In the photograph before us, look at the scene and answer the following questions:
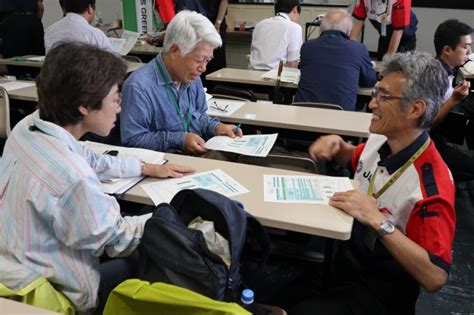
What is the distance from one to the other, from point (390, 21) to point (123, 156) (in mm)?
3360

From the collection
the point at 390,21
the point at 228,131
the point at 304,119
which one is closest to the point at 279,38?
the point at 390,21

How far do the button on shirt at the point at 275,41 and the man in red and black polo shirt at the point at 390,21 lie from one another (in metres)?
0.58

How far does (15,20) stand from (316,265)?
4.18 m

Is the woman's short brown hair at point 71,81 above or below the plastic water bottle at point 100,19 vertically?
above

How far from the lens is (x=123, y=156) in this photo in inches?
70.3

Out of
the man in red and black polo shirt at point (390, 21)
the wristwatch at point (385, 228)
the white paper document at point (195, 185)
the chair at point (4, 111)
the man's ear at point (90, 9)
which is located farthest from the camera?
the man in red and black polo shirt at point (390, 21)

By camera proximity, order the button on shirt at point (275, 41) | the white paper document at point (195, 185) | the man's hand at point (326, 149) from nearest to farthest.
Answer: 1. the white paper document at point (195, 185)
2. the man's hand at point (326, 149)
3. the button on shirt at point (275, 41)

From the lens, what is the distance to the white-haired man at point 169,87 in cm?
206

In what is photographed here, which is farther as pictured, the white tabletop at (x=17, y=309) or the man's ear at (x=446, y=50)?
the man's ear at (x=446, y=50)

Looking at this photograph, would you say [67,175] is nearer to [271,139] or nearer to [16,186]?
[16,186]

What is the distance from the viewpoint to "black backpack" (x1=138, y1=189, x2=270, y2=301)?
109cm

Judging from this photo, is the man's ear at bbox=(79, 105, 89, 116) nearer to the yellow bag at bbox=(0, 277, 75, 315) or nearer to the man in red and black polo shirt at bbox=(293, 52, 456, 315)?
the yellow bag at bbox=(0, 277, 75, 315)

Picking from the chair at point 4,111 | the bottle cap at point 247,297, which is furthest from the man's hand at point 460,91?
the chair at point 4,111

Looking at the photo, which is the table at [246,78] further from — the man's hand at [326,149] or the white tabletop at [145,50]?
the man's hand at [326,149]
